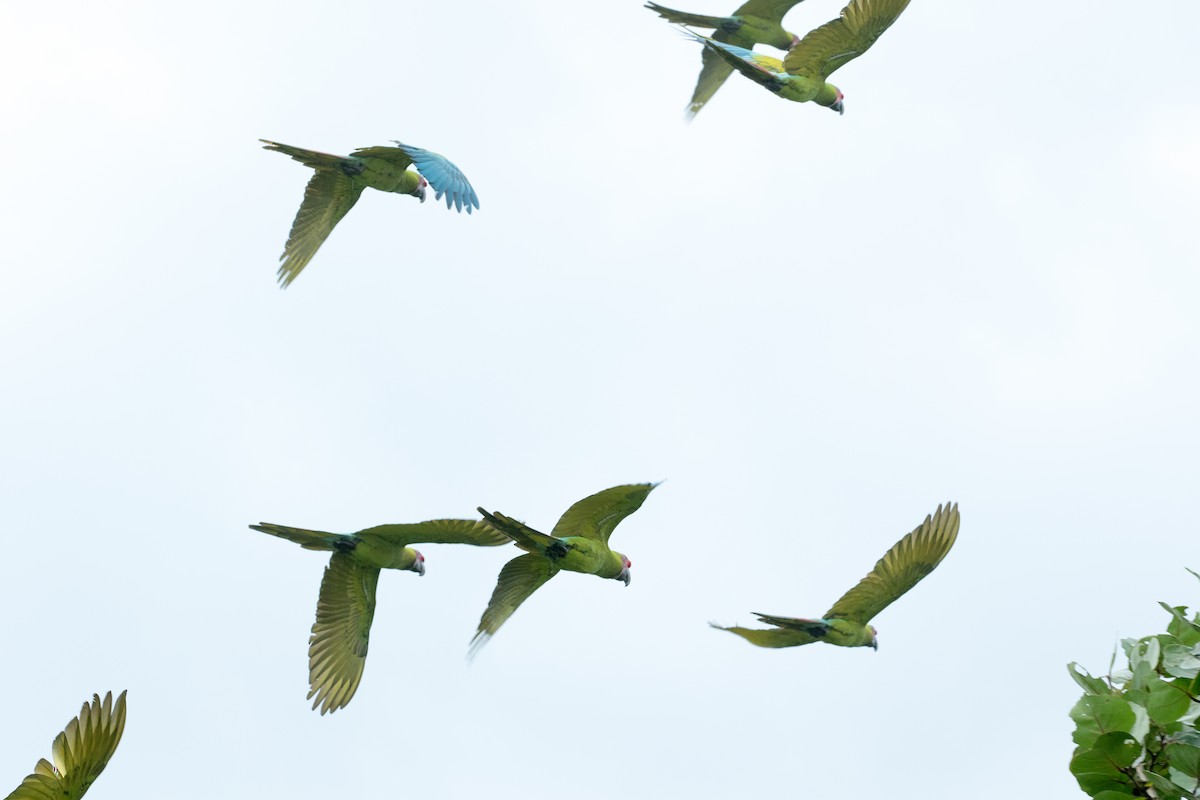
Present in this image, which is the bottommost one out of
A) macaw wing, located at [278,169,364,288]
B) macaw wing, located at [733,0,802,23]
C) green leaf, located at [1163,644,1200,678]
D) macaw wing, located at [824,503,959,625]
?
green leaf, located at [1163,644,1200,678]

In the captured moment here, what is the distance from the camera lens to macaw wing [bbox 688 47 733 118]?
2402 centimetres

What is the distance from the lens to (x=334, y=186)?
20.8 m

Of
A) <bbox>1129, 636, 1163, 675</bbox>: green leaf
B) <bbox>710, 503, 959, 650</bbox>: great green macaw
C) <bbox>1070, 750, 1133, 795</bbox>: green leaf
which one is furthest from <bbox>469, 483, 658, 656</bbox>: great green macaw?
<bbox>1070, 750, 1133, 795</bbox>: green leaf

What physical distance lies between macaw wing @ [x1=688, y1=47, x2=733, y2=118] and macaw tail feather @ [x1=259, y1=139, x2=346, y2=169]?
6.03m

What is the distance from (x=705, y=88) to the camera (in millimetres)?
24250

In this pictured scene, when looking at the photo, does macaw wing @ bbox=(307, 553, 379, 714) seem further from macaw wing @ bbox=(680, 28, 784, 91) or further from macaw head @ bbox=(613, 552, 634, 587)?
macaw wing @ bbox=(680, 28, 784, 91)

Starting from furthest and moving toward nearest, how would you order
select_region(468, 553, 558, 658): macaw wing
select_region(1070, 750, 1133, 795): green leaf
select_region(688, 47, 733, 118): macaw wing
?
1. select_region(688, 47, 733, 118): macaw wing
2. select_region(468, 553, 558, 658): macaw wing
3. select_region(1070, 750, 1133, 795): green leaf

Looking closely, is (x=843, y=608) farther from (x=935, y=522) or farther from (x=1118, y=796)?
(x=1118, y=796)

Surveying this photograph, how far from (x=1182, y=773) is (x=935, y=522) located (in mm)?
9006

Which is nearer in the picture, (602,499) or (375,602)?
(602,499)

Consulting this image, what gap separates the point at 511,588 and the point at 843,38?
796 centimetres

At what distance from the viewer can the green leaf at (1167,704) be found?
21.4 ft

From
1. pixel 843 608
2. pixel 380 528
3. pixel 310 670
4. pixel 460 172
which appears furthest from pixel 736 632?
pixel 460 172

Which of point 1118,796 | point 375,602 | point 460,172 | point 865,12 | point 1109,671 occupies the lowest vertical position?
point 1118,796
